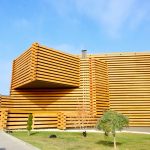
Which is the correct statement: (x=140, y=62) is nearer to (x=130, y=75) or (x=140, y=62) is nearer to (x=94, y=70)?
(x=130, y=75)

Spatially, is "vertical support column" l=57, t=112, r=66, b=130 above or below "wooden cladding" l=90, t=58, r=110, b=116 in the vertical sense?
below

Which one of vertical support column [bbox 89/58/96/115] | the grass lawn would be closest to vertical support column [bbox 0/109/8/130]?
the grass lawn

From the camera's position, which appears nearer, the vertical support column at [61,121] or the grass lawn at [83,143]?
the grass lawn at [83,143]

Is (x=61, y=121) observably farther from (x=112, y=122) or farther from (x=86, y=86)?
(x=112, y=122)

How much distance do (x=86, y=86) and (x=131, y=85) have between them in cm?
475

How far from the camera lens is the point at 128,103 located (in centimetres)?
2781

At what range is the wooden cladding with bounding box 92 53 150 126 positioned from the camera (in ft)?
90.2

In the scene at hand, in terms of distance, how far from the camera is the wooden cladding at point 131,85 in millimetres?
27500

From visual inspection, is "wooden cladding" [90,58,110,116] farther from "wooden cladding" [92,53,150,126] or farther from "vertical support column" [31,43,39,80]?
"vertical support column" [31,43,39,80]

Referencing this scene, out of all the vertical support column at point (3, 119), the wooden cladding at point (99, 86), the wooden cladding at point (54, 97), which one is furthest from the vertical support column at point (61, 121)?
the vertical support column at point (3, 119)

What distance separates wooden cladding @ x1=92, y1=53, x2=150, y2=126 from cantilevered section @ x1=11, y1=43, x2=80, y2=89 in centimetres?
399

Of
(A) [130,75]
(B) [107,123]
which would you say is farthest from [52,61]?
(B) [107,123]

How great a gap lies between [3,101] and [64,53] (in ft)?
25.4

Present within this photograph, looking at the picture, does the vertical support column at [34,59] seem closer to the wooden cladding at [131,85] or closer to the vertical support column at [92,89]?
the vertical support column at [92,89]
